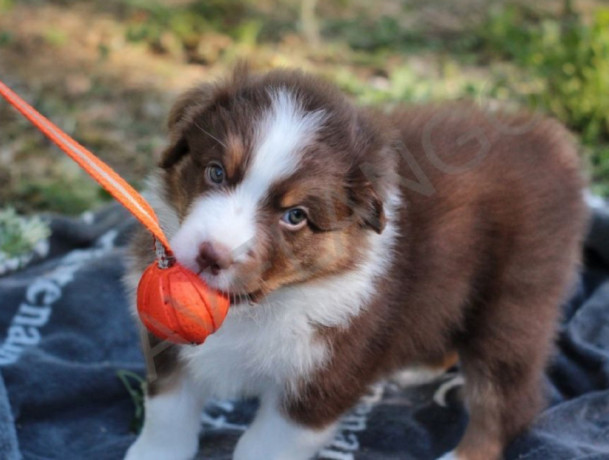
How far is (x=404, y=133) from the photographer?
312cm

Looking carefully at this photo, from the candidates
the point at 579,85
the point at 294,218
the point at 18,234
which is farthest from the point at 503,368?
the point at 579,85

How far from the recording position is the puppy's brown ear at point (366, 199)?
8.50ft

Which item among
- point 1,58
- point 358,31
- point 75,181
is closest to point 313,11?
point 358,31

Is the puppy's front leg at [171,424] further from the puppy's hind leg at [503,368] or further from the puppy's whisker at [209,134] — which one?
the puppy's hind leg at [503,368]

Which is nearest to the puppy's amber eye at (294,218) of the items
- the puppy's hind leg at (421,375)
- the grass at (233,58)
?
the puppy's hind leg at (421,375)

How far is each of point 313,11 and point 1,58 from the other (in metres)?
2.95

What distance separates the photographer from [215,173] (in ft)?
7.98

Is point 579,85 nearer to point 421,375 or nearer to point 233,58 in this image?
point 233,58

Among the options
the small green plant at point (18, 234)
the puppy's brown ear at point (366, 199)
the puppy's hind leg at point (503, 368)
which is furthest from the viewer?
the small green plant at point (18, 234)

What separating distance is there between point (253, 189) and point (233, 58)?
425 centimetres

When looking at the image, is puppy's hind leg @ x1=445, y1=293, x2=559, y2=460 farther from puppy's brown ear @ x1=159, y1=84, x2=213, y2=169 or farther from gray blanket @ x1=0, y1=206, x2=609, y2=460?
puppy's brown ear @ x1=159, y1=84, x2=213, y2=169

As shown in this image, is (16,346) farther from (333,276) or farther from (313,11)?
(313,11)

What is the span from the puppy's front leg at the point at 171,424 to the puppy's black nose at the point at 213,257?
84cm

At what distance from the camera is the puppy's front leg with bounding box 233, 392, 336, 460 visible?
9.28 ft
